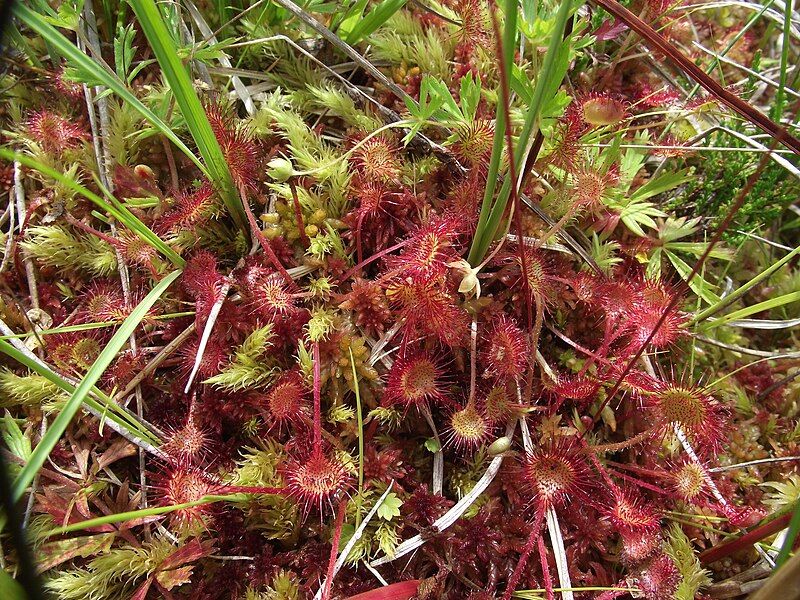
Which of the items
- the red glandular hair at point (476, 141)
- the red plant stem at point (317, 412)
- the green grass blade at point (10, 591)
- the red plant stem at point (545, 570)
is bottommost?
the red plant stem at point (545, 570)

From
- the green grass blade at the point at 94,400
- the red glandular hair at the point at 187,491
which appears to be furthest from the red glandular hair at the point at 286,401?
the green grass blade at the point at 94,400

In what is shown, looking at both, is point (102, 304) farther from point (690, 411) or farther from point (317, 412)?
point (690, 411)

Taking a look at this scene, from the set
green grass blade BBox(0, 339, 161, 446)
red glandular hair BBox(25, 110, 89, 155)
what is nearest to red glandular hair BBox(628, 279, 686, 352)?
green grass blade BBox(0, 339, 161, 446)

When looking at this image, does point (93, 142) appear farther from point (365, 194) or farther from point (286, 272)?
point (365, 194)

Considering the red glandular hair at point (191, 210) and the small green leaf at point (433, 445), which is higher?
the red glandular hair at point (191, 210)

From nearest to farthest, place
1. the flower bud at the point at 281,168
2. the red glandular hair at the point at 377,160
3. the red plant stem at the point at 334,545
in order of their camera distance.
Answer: the red plant stem at the point at 334,545 < the flower bud at the point at 281,168 < the red glandular hair at the point at 377,160

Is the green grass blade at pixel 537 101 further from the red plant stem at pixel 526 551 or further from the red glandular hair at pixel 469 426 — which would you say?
the red plant stem at pixel 526 551

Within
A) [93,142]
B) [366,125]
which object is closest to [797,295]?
[366,125]
